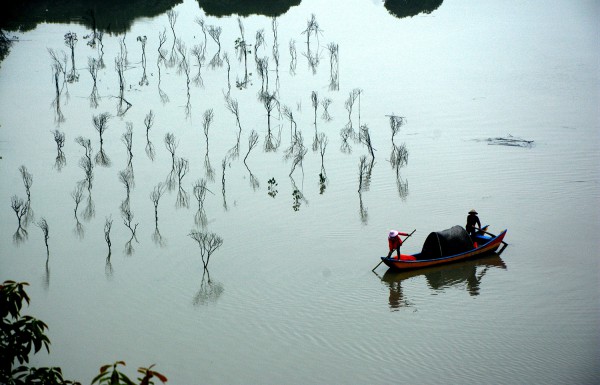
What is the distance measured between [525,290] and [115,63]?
12.1 meters

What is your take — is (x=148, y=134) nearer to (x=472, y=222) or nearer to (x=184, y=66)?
(x=184, y=66)

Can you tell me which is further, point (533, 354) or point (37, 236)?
point (37, 236)

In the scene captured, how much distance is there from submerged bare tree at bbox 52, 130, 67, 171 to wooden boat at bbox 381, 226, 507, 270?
704cm

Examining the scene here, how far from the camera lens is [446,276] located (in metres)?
10.4

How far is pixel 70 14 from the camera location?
70.2ft

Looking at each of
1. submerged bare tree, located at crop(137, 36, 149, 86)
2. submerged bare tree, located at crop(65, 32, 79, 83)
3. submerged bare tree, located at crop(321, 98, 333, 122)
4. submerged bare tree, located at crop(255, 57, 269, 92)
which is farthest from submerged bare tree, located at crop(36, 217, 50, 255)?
submerged bare tree, located at crop(255, 57, 269, 92)

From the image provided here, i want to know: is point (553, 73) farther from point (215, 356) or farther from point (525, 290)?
point (215, 356)

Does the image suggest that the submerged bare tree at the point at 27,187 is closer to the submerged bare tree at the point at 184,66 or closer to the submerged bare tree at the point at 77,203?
the submerged bare tree at the point at 77,203

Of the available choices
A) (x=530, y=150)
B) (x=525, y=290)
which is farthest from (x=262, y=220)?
(x=530, y=150)

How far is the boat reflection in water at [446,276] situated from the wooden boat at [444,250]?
0.29 feet

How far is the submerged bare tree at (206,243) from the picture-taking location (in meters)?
10.4

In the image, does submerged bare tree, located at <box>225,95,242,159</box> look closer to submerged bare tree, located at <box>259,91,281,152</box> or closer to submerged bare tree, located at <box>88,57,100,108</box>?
submerged bare tree, located at <box>259,91,281,152</box>

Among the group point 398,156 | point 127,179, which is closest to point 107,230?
point 127,179

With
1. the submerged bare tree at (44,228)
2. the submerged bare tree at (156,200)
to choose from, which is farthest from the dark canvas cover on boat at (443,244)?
the submerged bare tree at (44,228)
